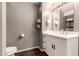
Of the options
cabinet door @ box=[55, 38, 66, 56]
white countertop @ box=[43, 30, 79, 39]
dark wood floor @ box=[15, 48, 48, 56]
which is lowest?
dark wood floor @ box=[15, 48, 48, 56]

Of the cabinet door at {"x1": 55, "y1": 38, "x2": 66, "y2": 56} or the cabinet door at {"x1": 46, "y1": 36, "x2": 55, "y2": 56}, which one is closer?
the cabinet door at {"x1": 55, "y1": 38, "x2": 66, "y2": 56}

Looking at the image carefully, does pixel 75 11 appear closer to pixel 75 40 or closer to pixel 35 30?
pixel 75 40

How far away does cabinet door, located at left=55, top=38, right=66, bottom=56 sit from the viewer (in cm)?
115

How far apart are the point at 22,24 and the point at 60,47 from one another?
68cm

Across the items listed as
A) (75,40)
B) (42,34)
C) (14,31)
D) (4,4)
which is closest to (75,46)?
(75,40)

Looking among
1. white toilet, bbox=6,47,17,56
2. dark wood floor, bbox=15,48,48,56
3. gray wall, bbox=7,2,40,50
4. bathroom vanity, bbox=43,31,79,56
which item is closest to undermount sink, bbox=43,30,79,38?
bathroom vanity, bbox=43,31,79,56

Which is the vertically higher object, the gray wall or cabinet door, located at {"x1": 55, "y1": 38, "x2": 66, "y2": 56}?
the gray wall

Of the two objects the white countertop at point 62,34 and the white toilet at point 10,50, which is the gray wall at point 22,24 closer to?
the white toilet at point 10,50

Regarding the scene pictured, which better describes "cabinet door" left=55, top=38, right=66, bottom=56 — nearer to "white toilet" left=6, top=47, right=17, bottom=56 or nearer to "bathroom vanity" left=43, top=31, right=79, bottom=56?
"bathroom vanity" left=43, top=31, right=79, bottom=56

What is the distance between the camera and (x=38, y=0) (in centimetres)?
122

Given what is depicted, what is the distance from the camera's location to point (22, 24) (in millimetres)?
1234

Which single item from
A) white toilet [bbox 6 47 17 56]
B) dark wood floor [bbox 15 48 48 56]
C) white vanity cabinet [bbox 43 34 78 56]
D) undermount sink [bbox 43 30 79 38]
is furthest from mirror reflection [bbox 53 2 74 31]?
white toilet [bbox 6 47 17 56]

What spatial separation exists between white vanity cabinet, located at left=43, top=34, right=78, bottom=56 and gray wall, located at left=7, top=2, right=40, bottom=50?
163 mm

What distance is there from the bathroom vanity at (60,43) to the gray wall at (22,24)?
16cm
